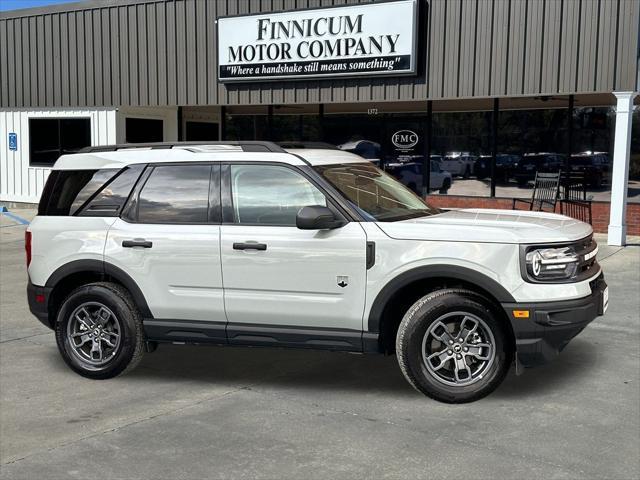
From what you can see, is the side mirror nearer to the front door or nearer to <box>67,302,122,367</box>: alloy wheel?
the front door

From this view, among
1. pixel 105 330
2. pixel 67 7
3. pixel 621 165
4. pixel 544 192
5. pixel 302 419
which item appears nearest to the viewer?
pixel 302 419

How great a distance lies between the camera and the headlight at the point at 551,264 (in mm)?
5230

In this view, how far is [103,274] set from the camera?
6.21 meters

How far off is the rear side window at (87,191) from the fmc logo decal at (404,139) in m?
13.3

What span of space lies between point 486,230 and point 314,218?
1.20m

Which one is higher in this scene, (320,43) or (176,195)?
(320,43)

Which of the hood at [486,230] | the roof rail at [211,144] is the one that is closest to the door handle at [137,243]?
the roof rail at [211,144]

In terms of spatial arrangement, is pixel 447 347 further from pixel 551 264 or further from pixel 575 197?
pixel 575 197

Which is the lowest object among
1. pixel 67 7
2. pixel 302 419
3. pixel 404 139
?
pixel 302 419

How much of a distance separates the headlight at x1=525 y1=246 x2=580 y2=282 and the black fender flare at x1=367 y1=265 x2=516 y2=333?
0.24 m

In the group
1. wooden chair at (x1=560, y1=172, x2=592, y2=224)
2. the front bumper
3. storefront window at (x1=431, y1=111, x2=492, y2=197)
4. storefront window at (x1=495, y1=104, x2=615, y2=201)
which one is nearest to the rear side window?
the front bumper

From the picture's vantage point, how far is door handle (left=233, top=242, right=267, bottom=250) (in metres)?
5.67

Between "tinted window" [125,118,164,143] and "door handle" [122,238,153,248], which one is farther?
"tinted window" [125,118,164,143]

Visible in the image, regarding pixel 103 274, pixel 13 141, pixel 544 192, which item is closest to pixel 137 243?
pixel 103 274
